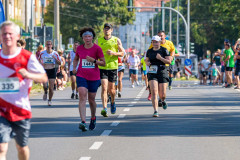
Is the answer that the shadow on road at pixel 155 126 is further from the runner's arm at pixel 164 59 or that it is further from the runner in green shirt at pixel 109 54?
the runner's arm at pixel 164 59

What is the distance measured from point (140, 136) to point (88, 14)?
6565cm

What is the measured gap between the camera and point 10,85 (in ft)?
22.0

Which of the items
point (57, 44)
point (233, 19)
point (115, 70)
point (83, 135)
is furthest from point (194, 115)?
point (233, 19)

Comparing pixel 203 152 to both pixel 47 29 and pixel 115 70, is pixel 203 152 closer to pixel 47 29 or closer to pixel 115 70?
pixel 115 70

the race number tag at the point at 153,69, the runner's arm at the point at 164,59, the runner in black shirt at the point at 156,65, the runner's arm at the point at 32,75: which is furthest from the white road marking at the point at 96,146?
the race number tag at the point at 153,69

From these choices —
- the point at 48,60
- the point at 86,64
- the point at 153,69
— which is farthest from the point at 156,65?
the point at 48,60

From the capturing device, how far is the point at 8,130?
6.79 metres

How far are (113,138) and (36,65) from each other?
4.36 meters

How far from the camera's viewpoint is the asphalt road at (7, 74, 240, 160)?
9195mm

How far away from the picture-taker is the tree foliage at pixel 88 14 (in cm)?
7619

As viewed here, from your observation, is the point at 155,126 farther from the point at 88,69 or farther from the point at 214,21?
the point at 214,21

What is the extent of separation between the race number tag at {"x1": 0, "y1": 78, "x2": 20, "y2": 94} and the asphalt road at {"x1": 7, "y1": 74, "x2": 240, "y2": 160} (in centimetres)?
227

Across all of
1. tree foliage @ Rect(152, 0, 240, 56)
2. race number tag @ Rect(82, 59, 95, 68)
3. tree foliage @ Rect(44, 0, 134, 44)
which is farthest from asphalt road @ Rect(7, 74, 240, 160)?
tree foliage @ Rect(44, 0, 134, 44)

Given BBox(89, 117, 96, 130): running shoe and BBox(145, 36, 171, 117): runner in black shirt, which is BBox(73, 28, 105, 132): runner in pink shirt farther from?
BBox(145, 36, 171, 117): runner in black shirt
